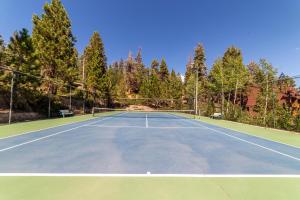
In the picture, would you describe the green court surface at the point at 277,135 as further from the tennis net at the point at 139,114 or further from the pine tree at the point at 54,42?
the pine tree at the point at 54,42

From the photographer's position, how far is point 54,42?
2519cm

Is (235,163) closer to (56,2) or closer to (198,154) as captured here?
(198,154)

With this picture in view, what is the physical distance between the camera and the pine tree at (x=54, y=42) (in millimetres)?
24781

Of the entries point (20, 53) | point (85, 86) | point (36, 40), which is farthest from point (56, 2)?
point (85, 86)

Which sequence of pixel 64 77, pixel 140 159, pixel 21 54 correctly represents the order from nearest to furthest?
pixel 140 159, pixel 21 54, pixel 64 77

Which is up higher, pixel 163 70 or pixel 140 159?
pixel 163 70

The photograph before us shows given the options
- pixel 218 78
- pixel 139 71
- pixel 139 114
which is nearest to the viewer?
pixel 139 114

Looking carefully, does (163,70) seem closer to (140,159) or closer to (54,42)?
(54,42)

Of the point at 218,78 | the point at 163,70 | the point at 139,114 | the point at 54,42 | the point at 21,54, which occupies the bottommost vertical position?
the point at 139,114
